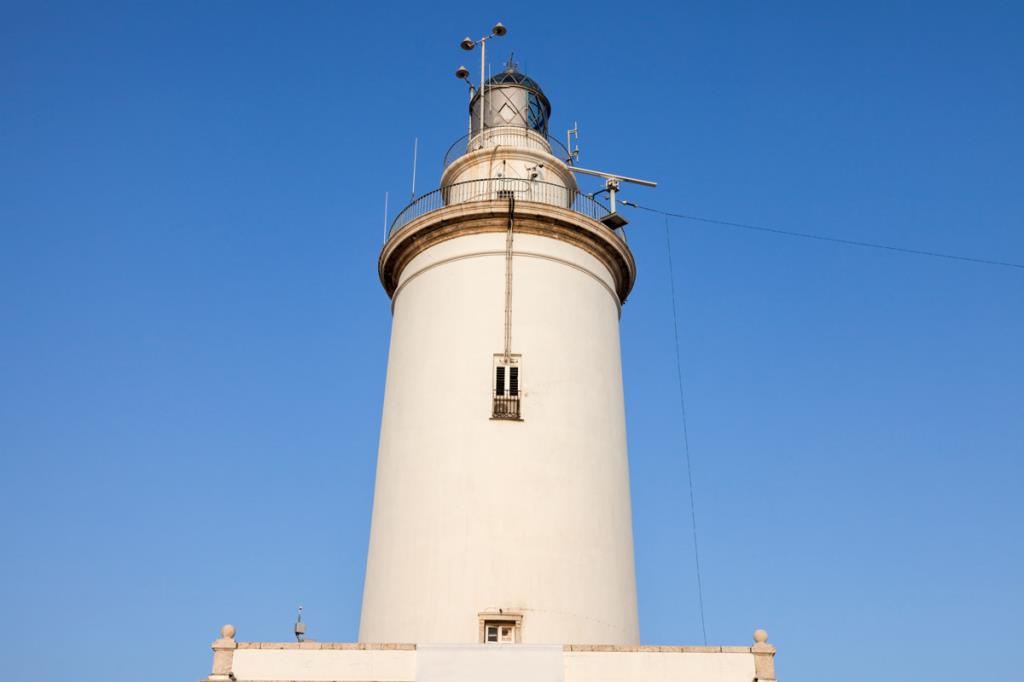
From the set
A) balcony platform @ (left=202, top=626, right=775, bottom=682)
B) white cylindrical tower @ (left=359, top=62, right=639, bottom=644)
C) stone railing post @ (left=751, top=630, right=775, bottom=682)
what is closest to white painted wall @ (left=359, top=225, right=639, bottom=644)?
white cylindrical tower @ (left=359, top=62, right=639, bottom=644)

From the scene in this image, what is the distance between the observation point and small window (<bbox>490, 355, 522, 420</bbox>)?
19031 millimetres

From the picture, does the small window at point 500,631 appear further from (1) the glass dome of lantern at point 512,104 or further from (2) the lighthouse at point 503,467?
(1) the glass dome of lantern at point 512,104

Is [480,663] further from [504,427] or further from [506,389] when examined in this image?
[506,389]

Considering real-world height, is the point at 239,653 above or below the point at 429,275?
below

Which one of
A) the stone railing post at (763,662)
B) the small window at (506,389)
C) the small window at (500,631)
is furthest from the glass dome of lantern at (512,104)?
the stone railing post at (763,662)

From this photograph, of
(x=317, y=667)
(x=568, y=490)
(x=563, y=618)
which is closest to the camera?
(x=317, y=667)

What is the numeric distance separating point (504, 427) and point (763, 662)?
6411 millimetres

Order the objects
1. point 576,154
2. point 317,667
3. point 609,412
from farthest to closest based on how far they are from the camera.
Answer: point 576,154 → point 609,412 → point 317,667

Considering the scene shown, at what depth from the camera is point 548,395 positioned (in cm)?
1938

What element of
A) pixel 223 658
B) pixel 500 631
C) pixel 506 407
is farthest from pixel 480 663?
pixel 506 407

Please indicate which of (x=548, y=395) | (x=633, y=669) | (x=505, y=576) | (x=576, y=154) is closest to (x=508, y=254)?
(x=548, y=395)

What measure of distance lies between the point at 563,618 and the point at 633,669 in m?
2.43

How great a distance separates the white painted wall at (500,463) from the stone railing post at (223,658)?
3503mm

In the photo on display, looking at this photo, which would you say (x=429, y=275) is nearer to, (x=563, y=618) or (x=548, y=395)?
(x=548, y=395)
